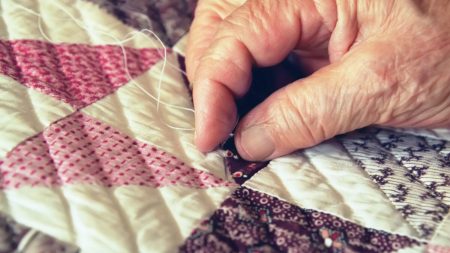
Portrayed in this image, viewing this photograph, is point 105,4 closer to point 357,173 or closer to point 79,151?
point 79,151

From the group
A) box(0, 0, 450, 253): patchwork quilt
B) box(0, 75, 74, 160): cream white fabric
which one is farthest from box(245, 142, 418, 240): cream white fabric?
box(0, 75, 74, 160): cream white fabric

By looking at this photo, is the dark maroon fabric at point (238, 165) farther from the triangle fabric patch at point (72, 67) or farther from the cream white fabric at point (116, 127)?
the triangle fabric patch at point (72, 67)

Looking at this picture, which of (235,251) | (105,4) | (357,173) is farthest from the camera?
(105,4)

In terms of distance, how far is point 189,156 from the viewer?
1.88ft

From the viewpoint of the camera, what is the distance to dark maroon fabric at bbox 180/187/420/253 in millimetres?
471

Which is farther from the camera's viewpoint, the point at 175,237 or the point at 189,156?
the point at 189,156

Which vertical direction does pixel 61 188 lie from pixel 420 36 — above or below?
below

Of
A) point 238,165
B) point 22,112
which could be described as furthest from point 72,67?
point 238,165

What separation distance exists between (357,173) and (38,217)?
32 cm

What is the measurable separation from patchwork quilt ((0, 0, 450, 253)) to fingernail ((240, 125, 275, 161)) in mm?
13

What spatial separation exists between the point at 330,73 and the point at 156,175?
0.20 m

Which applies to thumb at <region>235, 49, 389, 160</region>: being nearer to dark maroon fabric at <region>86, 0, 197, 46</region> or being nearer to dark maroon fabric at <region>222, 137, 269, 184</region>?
dark maroon fabric at <region>222, 137, 269, 184</region>

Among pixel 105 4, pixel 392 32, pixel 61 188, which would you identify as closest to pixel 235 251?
pixel 61 188

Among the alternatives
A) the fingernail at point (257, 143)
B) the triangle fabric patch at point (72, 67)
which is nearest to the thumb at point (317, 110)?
the fingernail at point (257, 143)
